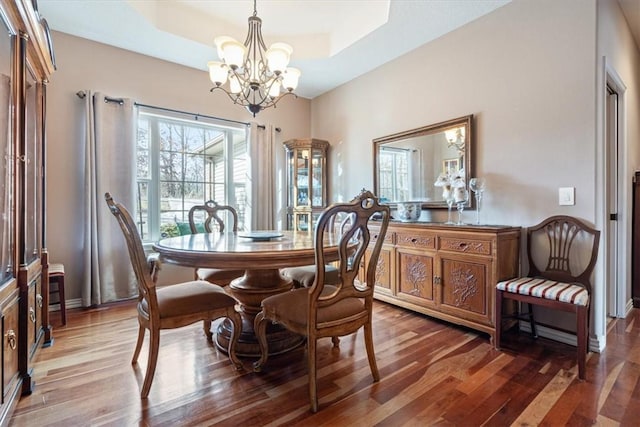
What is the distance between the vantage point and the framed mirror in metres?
2.99

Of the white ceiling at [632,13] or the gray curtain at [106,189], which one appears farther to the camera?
the gray curtain at [106,189]

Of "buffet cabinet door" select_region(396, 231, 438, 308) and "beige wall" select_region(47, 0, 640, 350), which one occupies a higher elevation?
"beige wall" select_region(47, 0, 640, 350)

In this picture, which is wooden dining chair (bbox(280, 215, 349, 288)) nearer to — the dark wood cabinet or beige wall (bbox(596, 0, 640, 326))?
beige wall (bbox(596, 0, 640, 326))

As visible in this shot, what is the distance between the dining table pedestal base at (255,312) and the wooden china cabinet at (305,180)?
6.99ft

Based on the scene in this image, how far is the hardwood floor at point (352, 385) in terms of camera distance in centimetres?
153

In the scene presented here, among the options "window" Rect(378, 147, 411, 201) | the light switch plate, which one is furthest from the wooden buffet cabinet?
"window" Rect(378, 147, 411, 201)

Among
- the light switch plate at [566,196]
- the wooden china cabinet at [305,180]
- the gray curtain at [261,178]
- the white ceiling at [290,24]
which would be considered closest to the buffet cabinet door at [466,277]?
the light switch plate at [566,196]

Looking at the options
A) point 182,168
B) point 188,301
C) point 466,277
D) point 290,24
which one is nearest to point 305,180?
point 182,168

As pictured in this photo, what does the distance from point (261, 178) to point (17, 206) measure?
2.69 metres

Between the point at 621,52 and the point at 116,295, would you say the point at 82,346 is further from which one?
the point at 621,52

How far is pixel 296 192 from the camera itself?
14.7ft

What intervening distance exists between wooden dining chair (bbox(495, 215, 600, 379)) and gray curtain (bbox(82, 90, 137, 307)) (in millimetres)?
3485

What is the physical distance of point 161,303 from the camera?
1774 millimetres

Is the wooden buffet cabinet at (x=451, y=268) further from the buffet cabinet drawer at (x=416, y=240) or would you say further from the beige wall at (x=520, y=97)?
the beige wall at (x=520, y=97)
